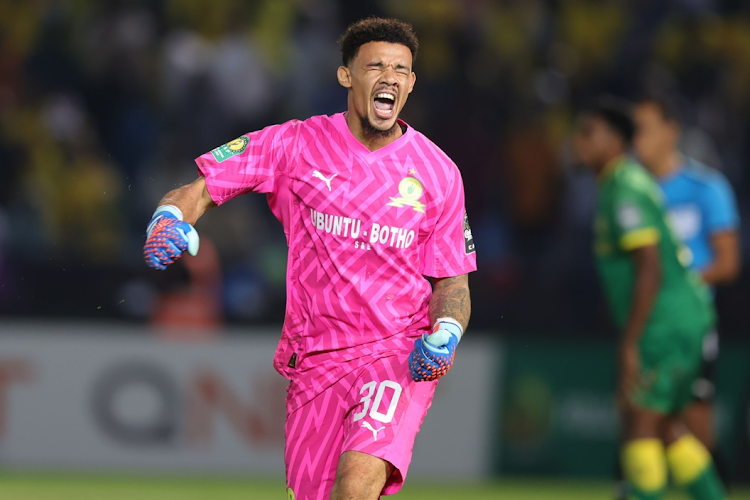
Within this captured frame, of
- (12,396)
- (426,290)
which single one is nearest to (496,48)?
(12,396)

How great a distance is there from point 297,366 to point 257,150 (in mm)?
867

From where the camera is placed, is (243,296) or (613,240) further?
(243,296)

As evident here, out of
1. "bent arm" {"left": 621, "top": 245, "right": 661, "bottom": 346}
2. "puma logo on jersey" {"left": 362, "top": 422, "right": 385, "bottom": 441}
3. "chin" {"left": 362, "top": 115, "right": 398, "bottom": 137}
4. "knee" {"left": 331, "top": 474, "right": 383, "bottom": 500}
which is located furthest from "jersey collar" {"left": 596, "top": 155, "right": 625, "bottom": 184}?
"knee" {"left": 331, "top": 474, "right": 383, "bottom": 500}

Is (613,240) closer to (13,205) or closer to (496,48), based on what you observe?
(13,205)

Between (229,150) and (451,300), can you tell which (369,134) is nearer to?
(229,150)

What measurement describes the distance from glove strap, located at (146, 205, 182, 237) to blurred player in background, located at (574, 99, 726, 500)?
11.8 ft

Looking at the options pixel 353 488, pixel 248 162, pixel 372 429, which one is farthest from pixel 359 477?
pixel 248 162

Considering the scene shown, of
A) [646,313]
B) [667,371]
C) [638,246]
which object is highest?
[638,246]

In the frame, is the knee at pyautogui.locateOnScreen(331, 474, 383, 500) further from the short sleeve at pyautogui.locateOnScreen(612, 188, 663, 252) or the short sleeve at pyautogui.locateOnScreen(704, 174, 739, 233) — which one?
the short sleeve at pyautogui.locateOnScreen(704, 174, 739, 233)

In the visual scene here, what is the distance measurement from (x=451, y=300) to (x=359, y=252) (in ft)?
1.36

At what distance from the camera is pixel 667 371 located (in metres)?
7.86

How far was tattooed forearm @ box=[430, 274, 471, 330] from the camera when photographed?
5.15 m

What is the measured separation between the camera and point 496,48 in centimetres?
1429

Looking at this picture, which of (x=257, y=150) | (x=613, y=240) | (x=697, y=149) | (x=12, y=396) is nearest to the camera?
(x=257, y=150)
